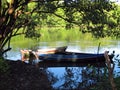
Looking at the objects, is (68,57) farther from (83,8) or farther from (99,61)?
(83,8)

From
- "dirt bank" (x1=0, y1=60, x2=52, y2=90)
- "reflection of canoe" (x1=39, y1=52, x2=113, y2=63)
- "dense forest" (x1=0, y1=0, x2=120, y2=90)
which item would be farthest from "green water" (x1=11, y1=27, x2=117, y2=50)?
"dirt bank" (x1=0, y1=60, x2=52, y2=90)

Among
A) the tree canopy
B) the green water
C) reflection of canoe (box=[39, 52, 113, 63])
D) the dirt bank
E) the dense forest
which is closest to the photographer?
the dirt bank

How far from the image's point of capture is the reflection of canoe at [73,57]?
29.0m

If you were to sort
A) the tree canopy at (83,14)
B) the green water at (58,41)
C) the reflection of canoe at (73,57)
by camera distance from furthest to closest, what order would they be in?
the green water at (58,41), the reflection of canoe at (73,57), the tree canopy at (83,14)

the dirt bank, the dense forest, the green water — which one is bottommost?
the green water

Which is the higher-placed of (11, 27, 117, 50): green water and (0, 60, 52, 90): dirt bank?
(0, 60, 52, 90): dirt bank

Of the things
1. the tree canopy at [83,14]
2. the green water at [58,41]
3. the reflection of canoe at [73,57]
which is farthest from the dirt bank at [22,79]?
the green water at [58,41]

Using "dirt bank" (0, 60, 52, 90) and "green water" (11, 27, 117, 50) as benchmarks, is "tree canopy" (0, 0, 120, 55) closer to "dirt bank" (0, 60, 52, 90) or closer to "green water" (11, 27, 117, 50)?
"dirt bank" (0, 60, 52, 90)

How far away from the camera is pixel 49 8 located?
16.2 meters

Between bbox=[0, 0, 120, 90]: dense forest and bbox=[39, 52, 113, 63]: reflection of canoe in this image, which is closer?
bbox=[0, 0, 120, 90]: dense forest

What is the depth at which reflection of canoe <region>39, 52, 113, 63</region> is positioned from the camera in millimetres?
29031

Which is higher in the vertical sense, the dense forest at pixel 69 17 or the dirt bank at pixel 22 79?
the dense forest at pixel 69 17

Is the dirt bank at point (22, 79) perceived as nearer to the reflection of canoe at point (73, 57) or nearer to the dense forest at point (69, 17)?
the dense forest at point (69, 17)

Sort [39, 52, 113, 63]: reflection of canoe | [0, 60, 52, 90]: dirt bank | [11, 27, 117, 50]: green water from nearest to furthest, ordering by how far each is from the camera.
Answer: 1. [0, 60, 52, 90]: dirt bank
2. [39, 52, 113, 63]: reflection of canoe
3. [11, 27, 117, 50]: green water
